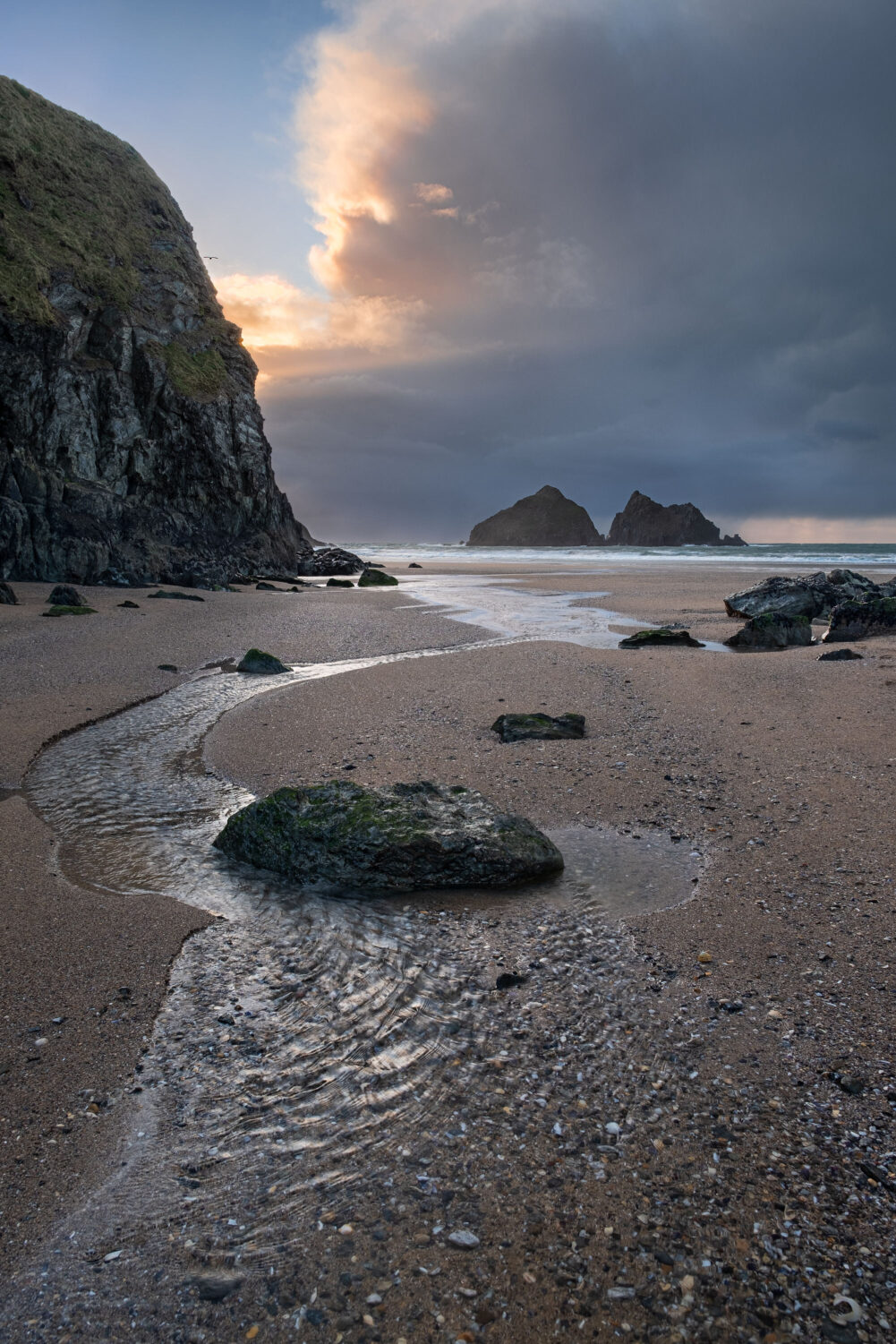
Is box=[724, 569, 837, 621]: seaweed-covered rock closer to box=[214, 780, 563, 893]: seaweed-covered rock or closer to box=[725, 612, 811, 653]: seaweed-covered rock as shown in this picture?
box=[725, 612, 811, 653]: seaweed-covered rock

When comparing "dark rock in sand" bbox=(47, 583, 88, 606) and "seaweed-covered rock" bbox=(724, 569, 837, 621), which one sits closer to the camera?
"seaweed-covered rock" bbox=(724, 569, 837, 621)

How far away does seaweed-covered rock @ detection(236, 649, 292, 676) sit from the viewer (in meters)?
11.0

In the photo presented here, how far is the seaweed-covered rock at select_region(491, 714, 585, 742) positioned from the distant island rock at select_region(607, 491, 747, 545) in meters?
152

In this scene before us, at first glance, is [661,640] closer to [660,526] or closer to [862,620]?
[862,620]

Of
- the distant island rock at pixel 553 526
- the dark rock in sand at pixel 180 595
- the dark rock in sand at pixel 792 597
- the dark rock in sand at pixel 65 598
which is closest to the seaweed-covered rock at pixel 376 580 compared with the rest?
the dark rock in sand at pixel 180 595

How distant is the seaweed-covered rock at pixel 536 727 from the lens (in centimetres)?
700

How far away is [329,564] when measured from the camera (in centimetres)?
4144

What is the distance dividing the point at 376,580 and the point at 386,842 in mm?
27500

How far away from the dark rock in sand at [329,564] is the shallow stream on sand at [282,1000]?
35736 millimetres

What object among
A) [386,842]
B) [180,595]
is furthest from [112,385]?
[386,842]

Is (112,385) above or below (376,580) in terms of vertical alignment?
above

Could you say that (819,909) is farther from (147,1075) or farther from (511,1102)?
(147,1075)

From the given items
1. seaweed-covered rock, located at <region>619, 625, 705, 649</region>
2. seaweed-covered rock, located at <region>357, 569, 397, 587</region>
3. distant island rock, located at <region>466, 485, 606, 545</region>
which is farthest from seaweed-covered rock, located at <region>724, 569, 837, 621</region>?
distant island rock, located at <region>466, 485, 606, 545</region>

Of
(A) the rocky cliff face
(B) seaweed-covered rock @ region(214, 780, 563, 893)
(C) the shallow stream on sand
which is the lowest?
(C) the shallow stream on sand
